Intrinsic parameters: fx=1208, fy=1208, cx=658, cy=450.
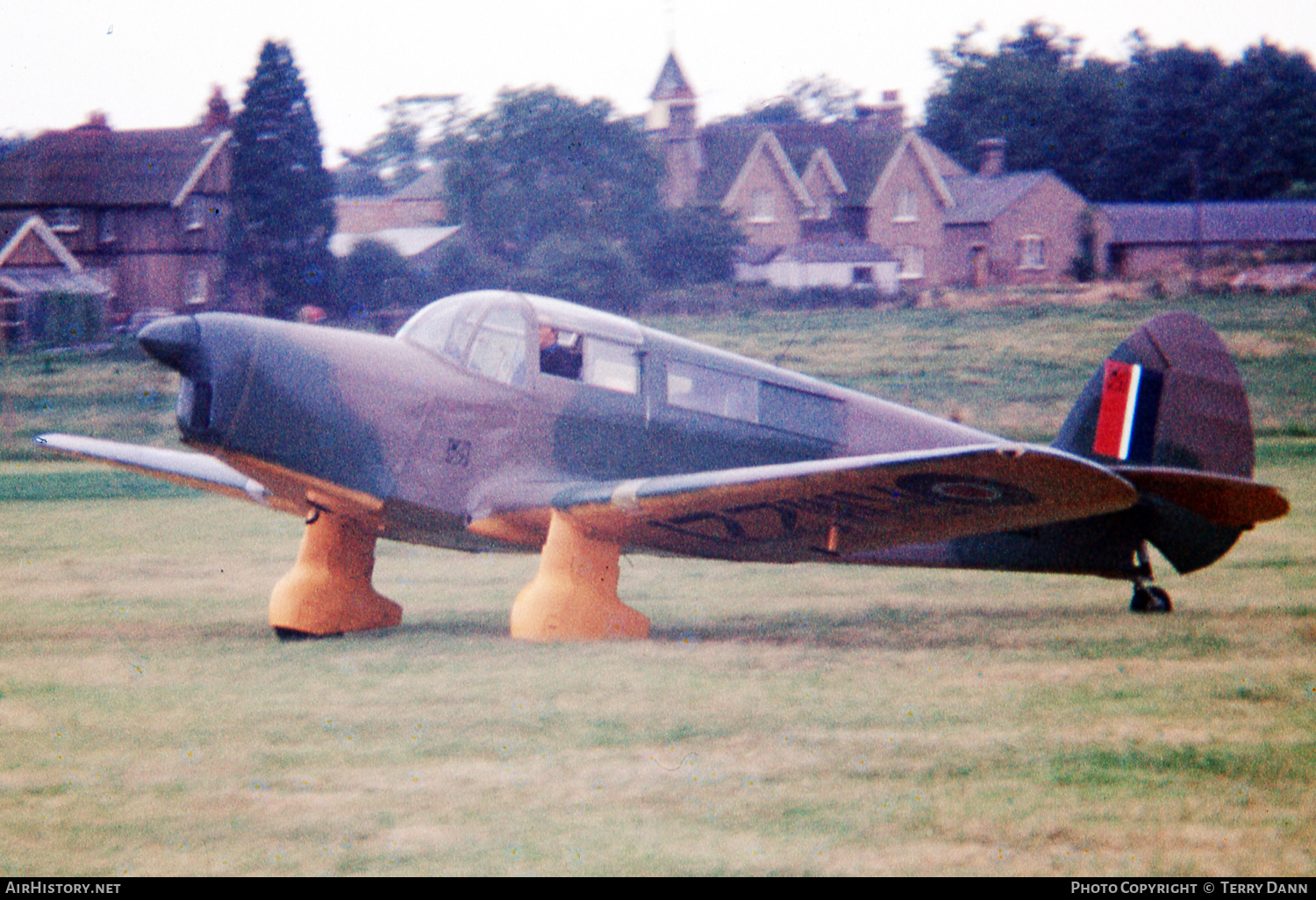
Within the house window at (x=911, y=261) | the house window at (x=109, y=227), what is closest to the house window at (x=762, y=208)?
the house window at (x=911, y=261)

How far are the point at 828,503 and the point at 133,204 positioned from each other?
2057 cm

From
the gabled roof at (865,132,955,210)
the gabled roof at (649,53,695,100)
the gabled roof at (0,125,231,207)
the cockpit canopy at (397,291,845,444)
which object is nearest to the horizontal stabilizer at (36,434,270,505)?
the cockpit canopy at (397,291,845,444)

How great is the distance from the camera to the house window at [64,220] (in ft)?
66.8

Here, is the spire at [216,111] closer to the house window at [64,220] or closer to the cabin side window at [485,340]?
the house window at [64,220]

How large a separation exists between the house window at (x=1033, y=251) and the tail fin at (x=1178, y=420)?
2032 cm

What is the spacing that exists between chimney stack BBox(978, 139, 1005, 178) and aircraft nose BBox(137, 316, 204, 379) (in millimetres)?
Result: 29767

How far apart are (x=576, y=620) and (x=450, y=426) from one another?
129cm

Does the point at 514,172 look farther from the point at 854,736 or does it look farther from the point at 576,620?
the point at 854,736

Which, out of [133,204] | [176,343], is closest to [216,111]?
[133,204]

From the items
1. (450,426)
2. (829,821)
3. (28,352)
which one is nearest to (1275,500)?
(829,821)

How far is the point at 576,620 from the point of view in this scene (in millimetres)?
6625

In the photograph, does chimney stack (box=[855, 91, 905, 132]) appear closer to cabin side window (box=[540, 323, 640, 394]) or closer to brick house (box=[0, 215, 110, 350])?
brick house (box=[0, 215, 110, 350])

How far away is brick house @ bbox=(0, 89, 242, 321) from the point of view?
20375mm

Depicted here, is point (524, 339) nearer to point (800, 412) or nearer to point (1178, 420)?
point (800, 412)
